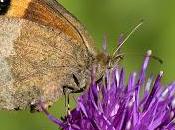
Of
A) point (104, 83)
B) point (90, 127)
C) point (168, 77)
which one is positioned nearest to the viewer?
point (90, 127)

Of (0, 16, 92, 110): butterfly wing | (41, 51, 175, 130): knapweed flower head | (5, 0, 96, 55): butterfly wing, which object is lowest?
(41, 51, 175, 130): knapweed flower head

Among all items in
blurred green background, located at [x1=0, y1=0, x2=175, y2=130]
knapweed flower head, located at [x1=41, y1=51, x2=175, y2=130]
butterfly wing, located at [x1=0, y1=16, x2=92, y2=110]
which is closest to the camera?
knapweed flower head, located at [x1=41, y1=51, x2=175, y2=130]

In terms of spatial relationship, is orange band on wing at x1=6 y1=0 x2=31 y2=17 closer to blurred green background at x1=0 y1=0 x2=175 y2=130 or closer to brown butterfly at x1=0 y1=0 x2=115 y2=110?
brown butterfly at x1=0 y1=0 x2=115 y2=110

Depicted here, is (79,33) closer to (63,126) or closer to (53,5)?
(53,5)

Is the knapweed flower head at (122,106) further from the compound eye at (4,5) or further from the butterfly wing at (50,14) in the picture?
the compound eye at (4,5)

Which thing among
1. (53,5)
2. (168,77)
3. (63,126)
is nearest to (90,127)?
(63,126)

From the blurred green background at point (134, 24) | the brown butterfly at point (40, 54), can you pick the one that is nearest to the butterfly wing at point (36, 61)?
the brown butterfly at point (40, 54)

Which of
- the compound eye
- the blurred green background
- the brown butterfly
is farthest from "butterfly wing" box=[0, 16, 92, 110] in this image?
the blurred green background
